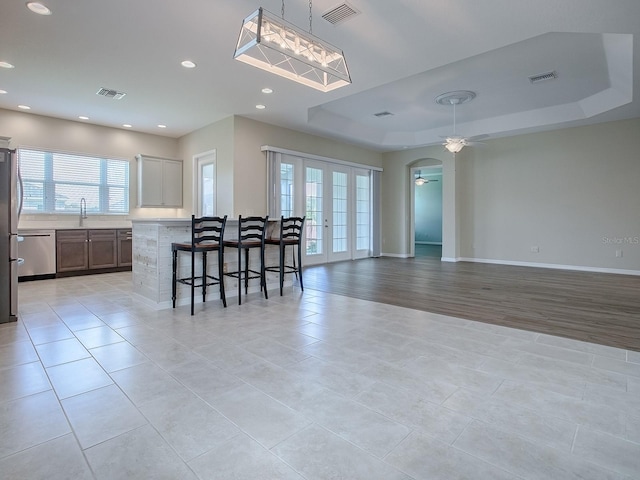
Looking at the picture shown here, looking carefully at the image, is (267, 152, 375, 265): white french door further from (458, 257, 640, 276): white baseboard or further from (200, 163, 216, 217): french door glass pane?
(458, 257, 640, 276): white baseboard

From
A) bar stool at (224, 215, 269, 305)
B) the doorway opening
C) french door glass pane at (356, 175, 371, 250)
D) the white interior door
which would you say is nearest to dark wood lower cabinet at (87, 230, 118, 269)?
the white interior door

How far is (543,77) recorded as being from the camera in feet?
16.8

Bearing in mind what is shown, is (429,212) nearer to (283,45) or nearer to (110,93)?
(110,93)

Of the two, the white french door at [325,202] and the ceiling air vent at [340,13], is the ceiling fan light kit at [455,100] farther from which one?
the ceiling air vent at [340,13]

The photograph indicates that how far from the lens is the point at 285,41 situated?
278 cm

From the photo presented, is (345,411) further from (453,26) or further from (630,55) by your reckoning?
(630,55)

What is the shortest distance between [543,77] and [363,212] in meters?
4.98

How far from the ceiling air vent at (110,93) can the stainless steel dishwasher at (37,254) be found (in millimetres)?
2567

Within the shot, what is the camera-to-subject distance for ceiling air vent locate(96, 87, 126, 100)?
5094 mm

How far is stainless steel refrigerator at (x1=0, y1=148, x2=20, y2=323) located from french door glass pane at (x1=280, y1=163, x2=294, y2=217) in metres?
4.25

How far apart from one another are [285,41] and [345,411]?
8.89ft

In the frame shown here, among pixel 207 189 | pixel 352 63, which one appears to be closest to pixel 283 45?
pixel 352 63

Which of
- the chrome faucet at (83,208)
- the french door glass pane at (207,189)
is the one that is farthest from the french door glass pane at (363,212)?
the chrome faucet at (83,208)

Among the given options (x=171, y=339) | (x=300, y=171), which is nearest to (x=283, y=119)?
(x=300, y=171)
